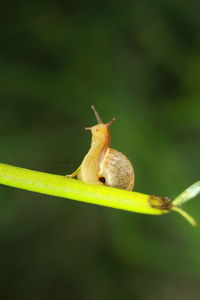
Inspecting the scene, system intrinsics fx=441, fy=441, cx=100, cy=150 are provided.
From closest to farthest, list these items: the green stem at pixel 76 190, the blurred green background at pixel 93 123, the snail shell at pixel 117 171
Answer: the green stem at pixel 76 190, the snail shell at pixel 117 171, the blurred green background at pixel 93 123

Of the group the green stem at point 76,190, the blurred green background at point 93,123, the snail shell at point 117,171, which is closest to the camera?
the green stem at point 76,190

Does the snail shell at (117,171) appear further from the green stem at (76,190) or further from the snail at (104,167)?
the green stem at (76,190)

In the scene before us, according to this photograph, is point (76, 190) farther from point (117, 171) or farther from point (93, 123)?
point (93, 123)

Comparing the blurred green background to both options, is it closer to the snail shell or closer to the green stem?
the snail shell

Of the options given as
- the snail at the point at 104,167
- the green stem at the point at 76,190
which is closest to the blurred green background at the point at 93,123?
the snail at the point at 104,167

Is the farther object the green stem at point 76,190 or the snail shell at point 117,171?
the snail shell at point 117,171

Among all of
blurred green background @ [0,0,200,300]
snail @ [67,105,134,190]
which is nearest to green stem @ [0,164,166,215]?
snail @ [67,105,134,190]

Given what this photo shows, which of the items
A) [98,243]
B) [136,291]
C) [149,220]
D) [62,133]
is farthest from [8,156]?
[136,291]

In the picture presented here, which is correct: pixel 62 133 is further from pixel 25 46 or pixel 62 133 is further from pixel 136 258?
pixel 136 258
